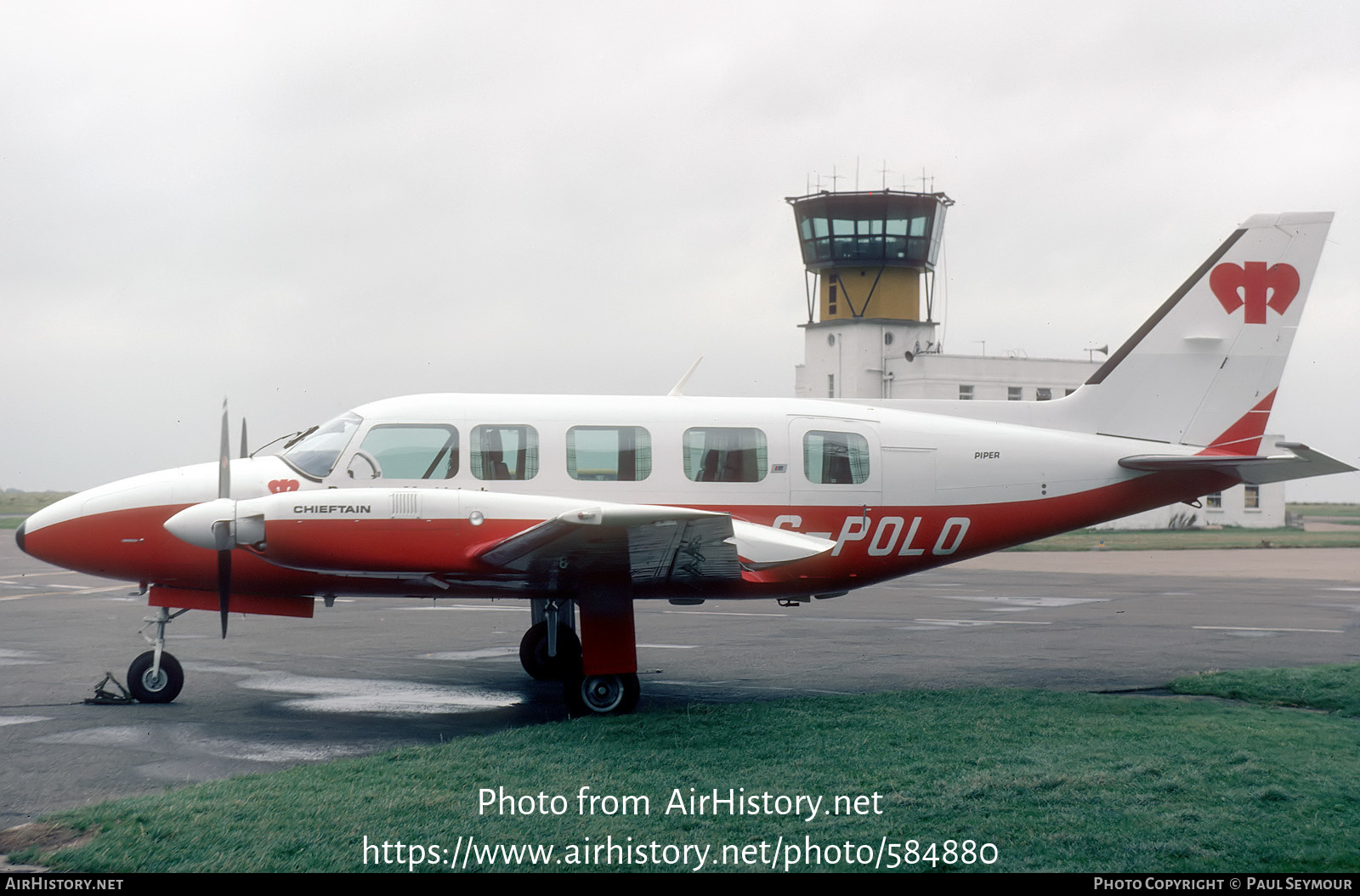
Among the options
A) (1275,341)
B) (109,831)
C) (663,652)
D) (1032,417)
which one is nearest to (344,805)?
(109,831)

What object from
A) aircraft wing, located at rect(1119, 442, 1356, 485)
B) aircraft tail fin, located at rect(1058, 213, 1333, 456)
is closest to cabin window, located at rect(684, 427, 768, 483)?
aircraft tail fin, located at rect(1058, 213, 1333, 456)

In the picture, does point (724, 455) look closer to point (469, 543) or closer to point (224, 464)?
point (469, 543)

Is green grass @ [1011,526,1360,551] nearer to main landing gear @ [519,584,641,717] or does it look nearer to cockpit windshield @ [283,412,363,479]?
main landing gear @ [519,584,641,717]

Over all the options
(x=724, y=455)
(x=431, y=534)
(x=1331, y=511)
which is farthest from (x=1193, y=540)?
(x=1331, y=511)

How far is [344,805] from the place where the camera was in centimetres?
701

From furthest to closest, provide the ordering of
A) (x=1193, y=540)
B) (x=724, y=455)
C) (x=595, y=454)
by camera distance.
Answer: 1. (x=1193, y=540)
2. (x=724, y=455)
3. (x=595, y=454)

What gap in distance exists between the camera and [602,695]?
10516 millimetres

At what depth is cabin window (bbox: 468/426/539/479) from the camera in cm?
1100

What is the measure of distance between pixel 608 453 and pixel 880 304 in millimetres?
41807

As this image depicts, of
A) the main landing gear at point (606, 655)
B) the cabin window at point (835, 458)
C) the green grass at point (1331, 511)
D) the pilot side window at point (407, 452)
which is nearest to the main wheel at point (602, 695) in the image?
the main landing gear at point (606, 655)

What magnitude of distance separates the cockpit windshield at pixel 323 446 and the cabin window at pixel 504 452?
1.25 meters

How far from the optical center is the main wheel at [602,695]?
1046 centimetres

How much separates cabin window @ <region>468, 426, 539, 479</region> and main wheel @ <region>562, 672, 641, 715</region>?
2146 mm

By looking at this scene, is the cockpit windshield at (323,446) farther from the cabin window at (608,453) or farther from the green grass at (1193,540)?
the green grass at (1193,540)
